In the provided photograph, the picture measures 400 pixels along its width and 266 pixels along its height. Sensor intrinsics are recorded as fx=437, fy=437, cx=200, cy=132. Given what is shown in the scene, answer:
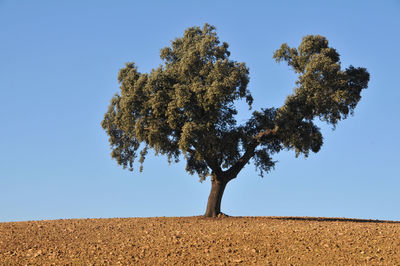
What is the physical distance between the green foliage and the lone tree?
0.19ft

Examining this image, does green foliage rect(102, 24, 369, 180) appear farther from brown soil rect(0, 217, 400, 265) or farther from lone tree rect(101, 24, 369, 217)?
brown soil rect(0, 217, 400, 265)

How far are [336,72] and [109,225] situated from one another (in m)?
16.3

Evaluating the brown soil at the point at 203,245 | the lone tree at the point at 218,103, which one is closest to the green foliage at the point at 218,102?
the lone tree at the point at 218,103

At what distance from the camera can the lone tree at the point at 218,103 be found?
25.8 meters

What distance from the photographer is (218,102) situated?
2558 cm

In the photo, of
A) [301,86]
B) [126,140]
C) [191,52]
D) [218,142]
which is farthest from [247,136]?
[126,140]

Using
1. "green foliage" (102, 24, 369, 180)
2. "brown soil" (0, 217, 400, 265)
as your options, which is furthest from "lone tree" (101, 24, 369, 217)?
"brown soil" (0, 217, 400, 265)

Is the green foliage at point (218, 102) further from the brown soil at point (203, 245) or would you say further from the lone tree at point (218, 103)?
the brown soil at point (203, 245)

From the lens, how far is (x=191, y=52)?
2641 centimetres

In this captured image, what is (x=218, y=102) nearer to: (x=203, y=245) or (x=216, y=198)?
(x=216, y=198)

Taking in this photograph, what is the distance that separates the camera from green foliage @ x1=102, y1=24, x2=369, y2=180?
84.5 ft

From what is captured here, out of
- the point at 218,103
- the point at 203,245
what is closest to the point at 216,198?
the point at 218,103

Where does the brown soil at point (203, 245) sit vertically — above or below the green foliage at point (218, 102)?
below

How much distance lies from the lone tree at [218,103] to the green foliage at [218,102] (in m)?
0.06
